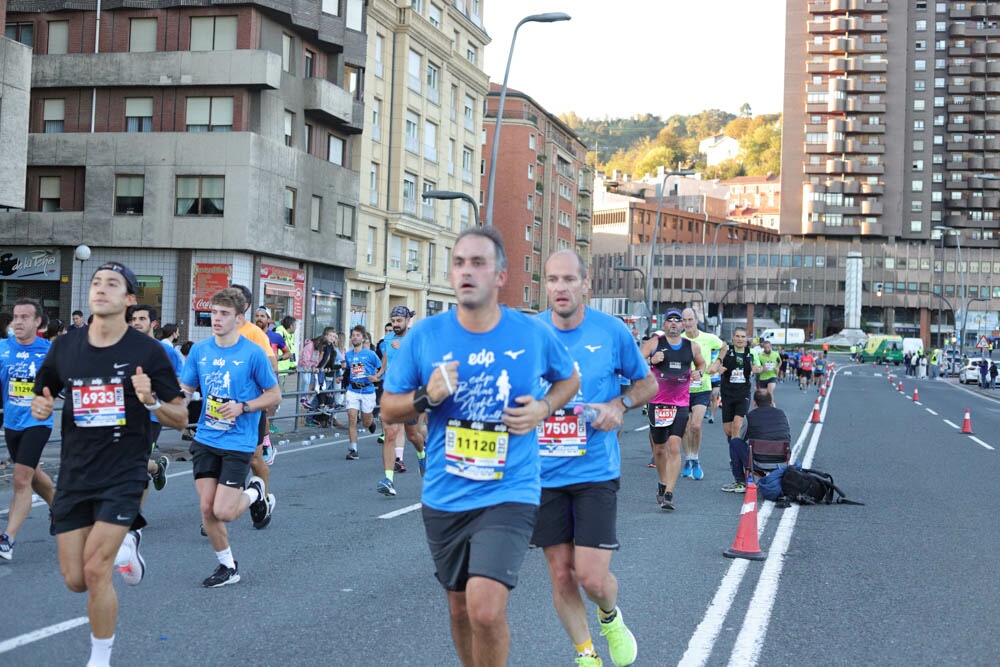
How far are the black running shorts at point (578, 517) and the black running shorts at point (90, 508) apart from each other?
1856mm

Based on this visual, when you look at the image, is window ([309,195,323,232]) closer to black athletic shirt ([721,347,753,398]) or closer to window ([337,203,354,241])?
window ([337,203,354,241])

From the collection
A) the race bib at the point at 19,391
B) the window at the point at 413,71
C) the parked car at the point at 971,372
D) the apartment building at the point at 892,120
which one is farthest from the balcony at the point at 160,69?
the apartment building at the point at 892,120

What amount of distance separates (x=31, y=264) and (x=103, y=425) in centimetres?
3317

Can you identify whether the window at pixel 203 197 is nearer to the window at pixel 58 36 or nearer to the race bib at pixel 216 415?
the window at pixel 58 36

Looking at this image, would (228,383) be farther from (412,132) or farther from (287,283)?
(412,132)

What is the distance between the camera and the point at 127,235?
3438 centimetres

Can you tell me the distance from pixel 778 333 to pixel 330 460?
98.5 metres

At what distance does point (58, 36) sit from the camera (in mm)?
35969

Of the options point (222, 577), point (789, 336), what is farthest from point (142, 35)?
point (789, 336)

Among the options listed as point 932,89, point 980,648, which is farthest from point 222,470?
point 932,89

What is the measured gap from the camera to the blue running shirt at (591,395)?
5.06 m

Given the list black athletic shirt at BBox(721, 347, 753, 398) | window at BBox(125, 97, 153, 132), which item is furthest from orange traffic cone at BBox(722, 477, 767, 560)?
window at BBox(125, 97, 153, 132)

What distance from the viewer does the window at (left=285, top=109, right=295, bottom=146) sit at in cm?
3675

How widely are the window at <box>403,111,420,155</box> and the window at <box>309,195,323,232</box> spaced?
9990 millimetres
